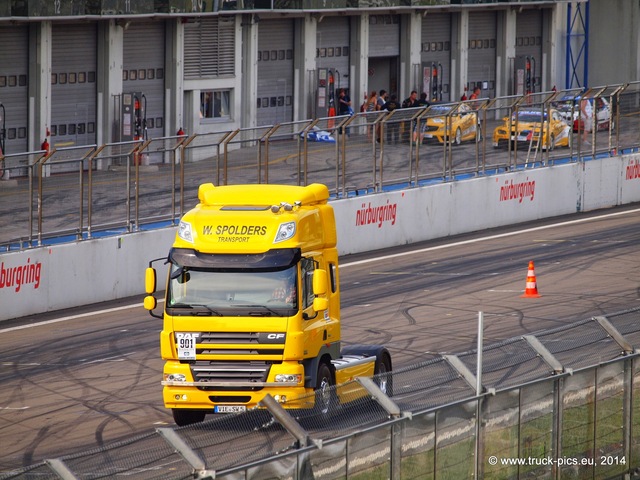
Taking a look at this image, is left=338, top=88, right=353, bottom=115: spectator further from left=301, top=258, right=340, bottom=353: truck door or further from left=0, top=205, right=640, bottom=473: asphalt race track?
left=301, top=258, right=340, bottom=353: truck door

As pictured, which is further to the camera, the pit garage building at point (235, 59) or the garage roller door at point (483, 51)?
the garage roller door at point (483, 51)

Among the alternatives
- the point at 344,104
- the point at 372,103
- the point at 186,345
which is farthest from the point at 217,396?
the point at 372,103

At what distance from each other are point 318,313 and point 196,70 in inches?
1258

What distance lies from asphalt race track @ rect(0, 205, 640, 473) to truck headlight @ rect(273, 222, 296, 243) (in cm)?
288

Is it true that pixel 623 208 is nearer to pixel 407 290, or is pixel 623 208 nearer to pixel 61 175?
pixel 407 290

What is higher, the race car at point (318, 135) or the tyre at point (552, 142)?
the race car at point (318, 135)

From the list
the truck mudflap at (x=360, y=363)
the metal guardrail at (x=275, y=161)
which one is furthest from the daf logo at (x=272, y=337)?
the metal guardrail at (x=275, y=161)

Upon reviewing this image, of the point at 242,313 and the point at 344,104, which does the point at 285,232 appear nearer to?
the point at 242,313

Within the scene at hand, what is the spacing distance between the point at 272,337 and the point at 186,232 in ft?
5.62

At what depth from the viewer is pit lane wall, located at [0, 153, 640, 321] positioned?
24.2m

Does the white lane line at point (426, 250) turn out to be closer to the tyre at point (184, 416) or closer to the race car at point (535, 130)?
the race car at point (535, 130)

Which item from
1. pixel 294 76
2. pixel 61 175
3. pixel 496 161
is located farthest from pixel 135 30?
pixel 61 175

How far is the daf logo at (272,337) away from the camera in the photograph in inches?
601

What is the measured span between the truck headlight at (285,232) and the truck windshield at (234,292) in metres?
0.36
